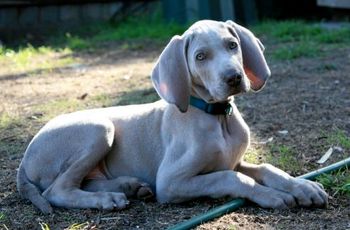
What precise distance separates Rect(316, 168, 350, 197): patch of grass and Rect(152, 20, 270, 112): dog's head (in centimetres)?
67

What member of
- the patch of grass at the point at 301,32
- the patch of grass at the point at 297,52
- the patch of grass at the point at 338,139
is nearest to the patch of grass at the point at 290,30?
the patch of grass at the point at 301,32

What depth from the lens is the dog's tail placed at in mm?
3781

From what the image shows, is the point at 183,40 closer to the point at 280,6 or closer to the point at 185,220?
the point at 185,220

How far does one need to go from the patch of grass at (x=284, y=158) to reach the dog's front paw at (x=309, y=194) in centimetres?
63

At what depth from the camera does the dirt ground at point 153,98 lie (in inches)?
137

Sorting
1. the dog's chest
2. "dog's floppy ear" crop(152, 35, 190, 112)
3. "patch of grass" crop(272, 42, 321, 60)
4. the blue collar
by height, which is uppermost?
"dog's floppy ear" crop(152, 35, 190, 112)

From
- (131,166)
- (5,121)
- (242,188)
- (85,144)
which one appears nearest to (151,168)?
(131,166)

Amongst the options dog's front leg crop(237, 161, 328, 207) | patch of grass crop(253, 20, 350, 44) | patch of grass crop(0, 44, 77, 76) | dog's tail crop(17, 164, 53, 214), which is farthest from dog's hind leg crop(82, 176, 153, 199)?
patch of grass crop(253, 20, 350, 44)

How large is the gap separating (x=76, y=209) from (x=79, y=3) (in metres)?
10.2

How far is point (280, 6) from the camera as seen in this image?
12.3m

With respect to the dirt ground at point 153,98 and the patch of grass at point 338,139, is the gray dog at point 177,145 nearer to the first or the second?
the dirt ground at point 153,98

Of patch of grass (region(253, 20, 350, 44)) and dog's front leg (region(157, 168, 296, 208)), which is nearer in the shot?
dog's front leg (region(157, 168, 296, 208))

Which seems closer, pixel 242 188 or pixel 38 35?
pixel 242 188

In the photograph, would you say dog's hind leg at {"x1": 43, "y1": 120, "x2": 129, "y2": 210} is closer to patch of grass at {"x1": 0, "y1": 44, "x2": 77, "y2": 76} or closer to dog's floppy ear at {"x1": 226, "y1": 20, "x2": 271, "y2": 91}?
dog's floppy ear at {"x1": 226, "y1": 20, "x2": 271, "y2": 91}
